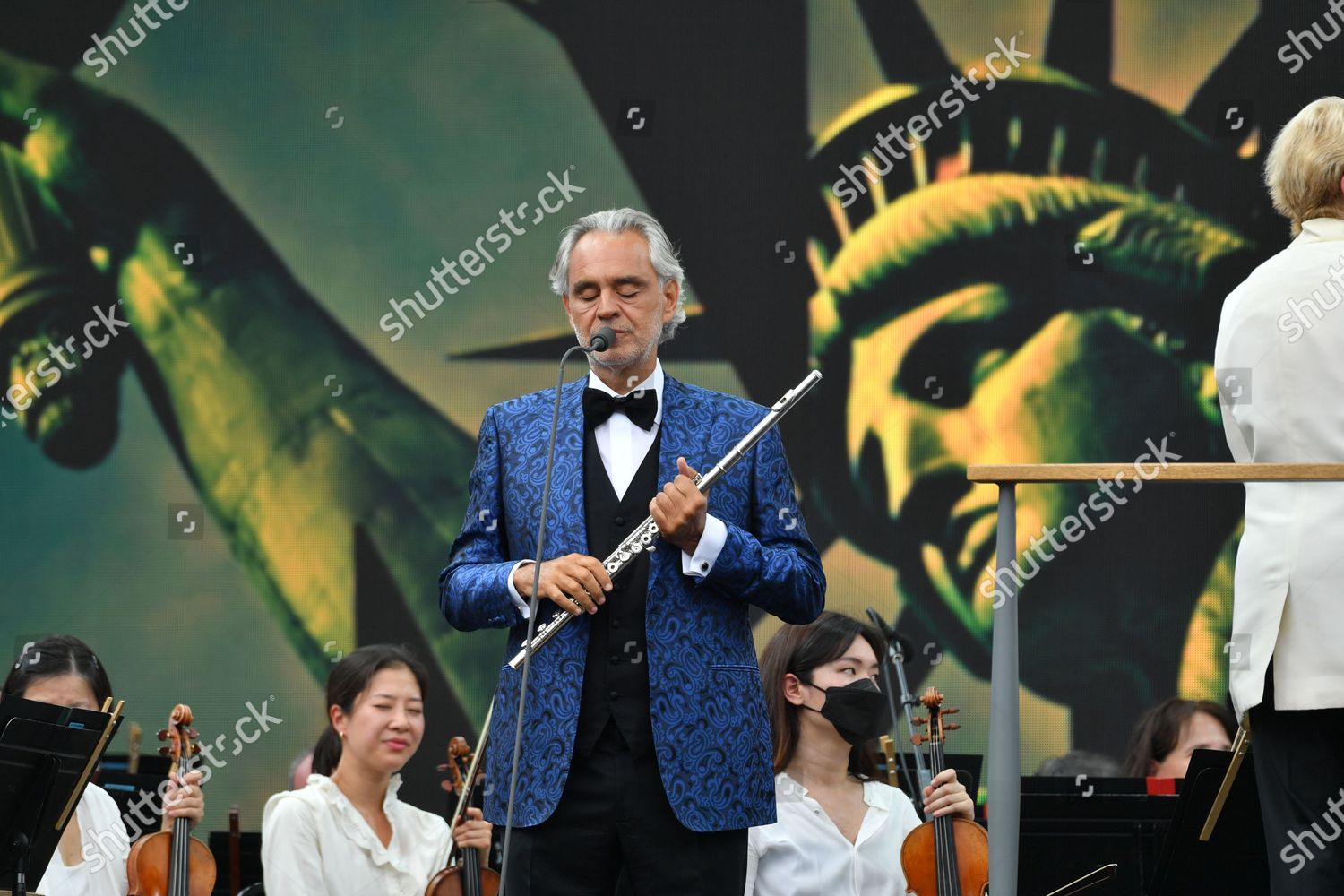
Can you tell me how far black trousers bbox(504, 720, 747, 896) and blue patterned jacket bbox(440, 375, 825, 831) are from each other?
0.03 metres

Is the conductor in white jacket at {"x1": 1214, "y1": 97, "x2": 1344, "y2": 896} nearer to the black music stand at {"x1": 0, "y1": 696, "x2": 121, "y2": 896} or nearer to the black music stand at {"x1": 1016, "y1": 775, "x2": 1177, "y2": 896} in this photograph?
the black music stand at {"x1": 1016, "y1": 775, "x2": 1177, "y2": 896}

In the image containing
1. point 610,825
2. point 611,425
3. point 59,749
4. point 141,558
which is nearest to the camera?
point 610,825

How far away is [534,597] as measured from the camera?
2.20m

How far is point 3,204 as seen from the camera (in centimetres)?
591

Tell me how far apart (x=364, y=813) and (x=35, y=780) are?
1441 millimetres

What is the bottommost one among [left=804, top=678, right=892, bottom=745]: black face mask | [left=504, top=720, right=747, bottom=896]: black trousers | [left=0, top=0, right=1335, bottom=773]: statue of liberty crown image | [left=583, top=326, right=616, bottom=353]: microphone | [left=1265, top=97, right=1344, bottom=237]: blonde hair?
[left=504, top=720, right=747, bottom=896]: black trousers

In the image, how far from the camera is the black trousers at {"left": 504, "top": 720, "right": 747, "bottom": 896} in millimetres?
2236

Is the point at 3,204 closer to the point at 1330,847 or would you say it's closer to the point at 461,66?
the point at 461,66

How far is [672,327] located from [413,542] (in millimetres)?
3417

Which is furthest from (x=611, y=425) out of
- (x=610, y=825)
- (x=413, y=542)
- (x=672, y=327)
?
(x=413, y=542)

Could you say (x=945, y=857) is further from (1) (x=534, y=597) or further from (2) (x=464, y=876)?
(1) (x=534, y=597)

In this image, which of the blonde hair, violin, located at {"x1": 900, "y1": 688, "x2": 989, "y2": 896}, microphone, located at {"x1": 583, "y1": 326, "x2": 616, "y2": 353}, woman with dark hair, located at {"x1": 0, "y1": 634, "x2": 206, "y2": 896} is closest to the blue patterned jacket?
microphone, located at {"x1": 583, "y1": 326, "x2": 616, "y2": 353}

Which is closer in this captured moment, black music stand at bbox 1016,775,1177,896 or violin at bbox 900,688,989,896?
violin at bbox 900,688,989,896

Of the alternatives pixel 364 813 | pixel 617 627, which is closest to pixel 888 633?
pixel 364 813
